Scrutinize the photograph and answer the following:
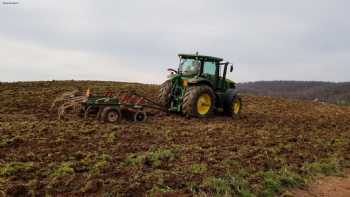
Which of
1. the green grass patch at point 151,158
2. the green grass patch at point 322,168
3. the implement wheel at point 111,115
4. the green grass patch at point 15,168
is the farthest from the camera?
the implement wheel at point 111,115

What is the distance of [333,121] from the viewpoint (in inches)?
552

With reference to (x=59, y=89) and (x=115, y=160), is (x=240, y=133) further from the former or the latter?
(x=59, y=89)

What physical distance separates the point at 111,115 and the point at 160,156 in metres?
3.87

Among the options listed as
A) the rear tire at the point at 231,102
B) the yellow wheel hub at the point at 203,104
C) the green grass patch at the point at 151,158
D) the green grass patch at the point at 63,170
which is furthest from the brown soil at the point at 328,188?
the rear tire at the point at 231,102

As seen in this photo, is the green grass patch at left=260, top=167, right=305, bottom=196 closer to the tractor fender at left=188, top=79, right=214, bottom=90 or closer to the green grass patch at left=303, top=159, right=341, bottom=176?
the green grass patch at left=303, top=159, right=341, bottom=176

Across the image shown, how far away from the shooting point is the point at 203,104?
477 inches

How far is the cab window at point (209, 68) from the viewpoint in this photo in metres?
12.5

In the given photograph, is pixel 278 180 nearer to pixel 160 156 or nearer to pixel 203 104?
pixel 160 156

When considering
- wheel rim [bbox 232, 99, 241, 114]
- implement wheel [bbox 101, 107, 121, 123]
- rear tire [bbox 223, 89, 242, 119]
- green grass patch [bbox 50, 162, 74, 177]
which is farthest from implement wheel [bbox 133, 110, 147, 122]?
green grass patch [bbox 50, 162, 74, 177]

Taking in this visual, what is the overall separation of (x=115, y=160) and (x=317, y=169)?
3550mm

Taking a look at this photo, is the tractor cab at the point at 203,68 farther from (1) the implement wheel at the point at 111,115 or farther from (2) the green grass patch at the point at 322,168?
(2) the green grass patch at the point at 322,168

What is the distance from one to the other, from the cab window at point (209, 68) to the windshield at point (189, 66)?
22 centimetres

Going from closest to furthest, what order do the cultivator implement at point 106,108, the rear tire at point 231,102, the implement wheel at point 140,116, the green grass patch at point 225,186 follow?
the green grass patch at point 225,186 < the cultivator implement at point 106,108 < the implement wheel at point 140,116 < the rear tire at point 231,102

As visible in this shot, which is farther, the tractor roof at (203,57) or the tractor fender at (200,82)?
the tractor roof at (203,57)
